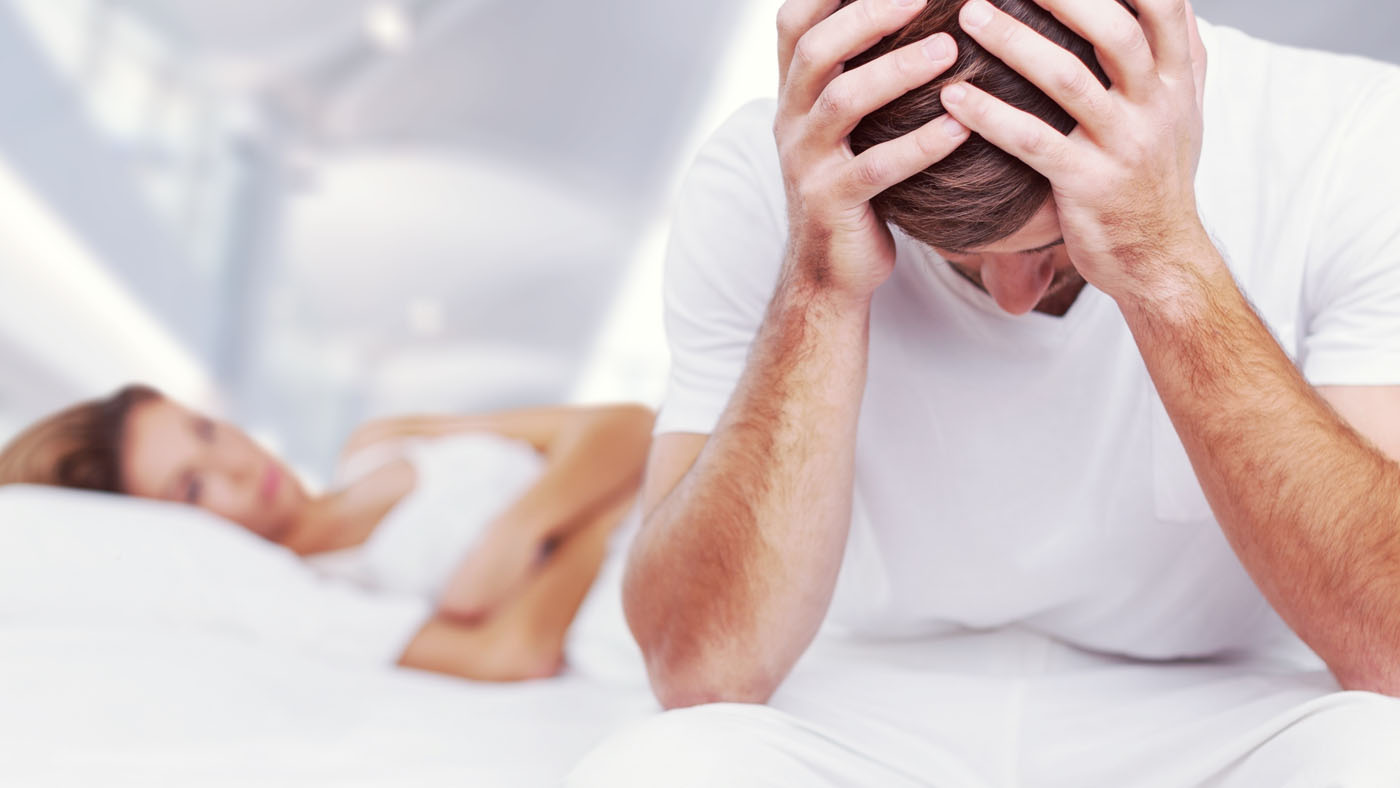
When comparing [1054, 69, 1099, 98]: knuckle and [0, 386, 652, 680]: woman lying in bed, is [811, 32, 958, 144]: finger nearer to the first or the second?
[1054, 69, 1099, 98]: knuckle

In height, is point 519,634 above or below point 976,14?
below

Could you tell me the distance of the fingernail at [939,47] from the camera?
60cm

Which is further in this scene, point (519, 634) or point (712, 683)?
point (519, 634)

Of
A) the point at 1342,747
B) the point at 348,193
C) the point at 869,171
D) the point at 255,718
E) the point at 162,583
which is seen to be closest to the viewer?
the point at 1342,747

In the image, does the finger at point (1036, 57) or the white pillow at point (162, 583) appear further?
the white pillow at point (162, 583)

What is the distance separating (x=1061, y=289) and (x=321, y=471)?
3.09m

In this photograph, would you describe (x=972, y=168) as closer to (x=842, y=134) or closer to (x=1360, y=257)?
(x=842, y=134)

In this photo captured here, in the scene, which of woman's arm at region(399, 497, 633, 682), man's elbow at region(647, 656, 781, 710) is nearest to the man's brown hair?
man's elbow at region(647, 656, 781, 710)

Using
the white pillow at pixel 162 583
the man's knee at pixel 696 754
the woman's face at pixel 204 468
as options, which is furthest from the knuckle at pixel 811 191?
the woman's face at pixel 204 468

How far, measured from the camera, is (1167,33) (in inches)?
24.0

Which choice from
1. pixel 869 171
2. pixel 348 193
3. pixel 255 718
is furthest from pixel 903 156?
pixel 348 193

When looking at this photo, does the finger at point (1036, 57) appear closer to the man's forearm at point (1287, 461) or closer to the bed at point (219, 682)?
the man's forearm at point (1287, 461)

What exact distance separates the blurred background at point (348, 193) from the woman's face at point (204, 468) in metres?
0.85

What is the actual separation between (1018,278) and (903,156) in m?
0.16
